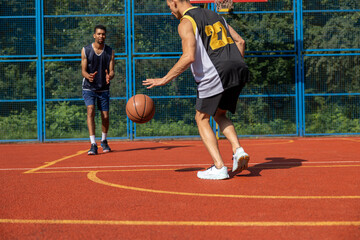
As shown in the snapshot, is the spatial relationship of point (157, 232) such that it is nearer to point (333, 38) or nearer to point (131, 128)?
point (131, 128)

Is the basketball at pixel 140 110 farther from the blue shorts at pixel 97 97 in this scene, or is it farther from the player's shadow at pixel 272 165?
the blue shorts at pixel 97 97

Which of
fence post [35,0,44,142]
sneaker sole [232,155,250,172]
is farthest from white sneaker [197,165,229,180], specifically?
fence post [35,0,44,142]

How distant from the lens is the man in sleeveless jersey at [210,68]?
146 inches

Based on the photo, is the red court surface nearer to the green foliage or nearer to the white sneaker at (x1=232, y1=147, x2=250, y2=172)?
the white sneaker at (x1=232, y1=147, x2=250, y2=172)

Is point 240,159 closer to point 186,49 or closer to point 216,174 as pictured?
point 216,174

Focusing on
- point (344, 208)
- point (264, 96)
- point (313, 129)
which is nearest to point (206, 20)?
point (344, 208)

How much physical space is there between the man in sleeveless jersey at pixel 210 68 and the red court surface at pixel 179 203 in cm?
27

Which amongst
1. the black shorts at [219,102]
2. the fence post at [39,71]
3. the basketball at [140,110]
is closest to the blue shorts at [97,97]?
the basketball at [140,110]

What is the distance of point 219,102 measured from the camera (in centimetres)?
382

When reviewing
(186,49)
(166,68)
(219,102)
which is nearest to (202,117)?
(219,102)

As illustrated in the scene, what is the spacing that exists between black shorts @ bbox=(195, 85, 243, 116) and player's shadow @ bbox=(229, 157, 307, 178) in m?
0.71

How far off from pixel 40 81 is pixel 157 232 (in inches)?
346

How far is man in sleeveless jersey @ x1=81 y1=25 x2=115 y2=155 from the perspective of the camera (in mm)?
6676

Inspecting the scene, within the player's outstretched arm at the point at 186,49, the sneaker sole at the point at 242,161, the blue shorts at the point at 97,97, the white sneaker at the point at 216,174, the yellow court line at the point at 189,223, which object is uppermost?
the player's outstretched arm at the point at 186,49
